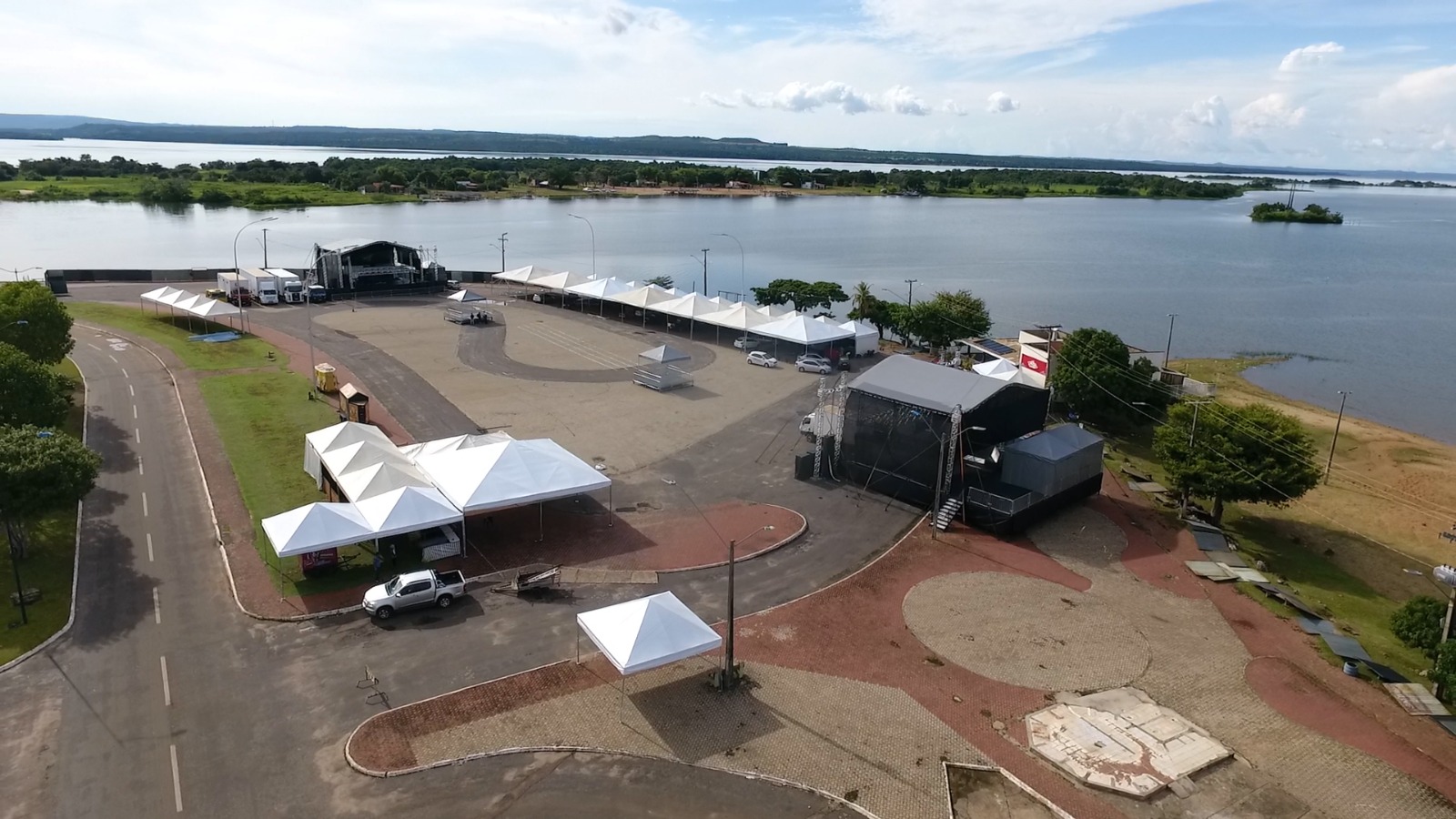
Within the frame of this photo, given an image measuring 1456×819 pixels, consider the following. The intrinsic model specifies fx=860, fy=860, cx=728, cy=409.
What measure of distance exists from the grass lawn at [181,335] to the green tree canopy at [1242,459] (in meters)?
44.6

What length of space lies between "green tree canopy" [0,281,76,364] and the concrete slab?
47430 millimetres

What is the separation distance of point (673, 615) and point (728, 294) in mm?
74042

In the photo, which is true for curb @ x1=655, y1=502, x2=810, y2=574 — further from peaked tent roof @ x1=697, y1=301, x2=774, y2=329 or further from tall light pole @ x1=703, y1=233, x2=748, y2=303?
tall light pole @ x1=703, y1=233, x2=748, y2=303

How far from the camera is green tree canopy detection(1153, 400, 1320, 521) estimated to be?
34438 mm

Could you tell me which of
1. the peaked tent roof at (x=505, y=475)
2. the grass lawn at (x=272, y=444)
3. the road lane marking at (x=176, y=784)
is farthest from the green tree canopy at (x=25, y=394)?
the road lane marking at (x=176, y=784)

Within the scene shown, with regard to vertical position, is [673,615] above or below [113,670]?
above

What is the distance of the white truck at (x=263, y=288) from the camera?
235 ft

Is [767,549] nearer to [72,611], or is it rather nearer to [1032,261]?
[72,611]

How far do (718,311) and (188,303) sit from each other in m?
37.5

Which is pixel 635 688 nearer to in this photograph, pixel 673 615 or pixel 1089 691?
pixel 673 615

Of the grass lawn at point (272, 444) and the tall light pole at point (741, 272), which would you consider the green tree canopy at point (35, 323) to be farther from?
the tall light pole at point (741, 272)

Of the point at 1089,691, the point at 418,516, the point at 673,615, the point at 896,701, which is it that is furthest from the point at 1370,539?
the point at 418,516

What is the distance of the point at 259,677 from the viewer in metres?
22.3

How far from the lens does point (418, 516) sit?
28.5m
